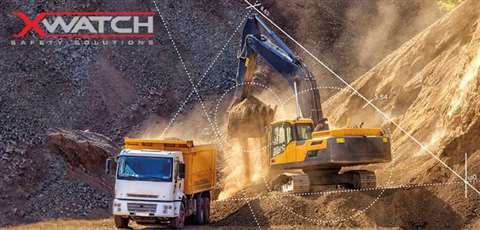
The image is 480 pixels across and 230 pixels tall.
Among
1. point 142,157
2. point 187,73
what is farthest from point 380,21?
point 142,157

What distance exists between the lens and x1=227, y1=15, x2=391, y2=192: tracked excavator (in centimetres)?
2748

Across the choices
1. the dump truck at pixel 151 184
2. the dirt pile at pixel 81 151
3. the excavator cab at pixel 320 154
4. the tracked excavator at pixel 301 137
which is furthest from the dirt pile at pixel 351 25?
the dump truck at pixel 151 184

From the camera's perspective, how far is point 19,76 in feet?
183

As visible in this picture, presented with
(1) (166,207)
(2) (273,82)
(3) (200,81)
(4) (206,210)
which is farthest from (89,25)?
(1) (166,207)

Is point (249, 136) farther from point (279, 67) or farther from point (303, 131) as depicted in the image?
point (303, 131)

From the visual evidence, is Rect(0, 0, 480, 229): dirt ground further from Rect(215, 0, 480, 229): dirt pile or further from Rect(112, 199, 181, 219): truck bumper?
Rect(112, 199, 181, 219): truck bumper

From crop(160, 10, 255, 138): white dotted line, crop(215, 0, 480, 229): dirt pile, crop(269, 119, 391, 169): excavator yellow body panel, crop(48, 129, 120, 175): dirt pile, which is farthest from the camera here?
crop(160, 10, 255, 138): white dotted line

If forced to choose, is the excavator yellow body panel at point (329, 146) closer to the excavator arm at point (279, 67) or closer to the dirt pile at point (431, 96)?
the excavator arm at point (279, 67)

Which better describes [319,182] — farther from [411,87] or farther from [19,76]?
[19,76]

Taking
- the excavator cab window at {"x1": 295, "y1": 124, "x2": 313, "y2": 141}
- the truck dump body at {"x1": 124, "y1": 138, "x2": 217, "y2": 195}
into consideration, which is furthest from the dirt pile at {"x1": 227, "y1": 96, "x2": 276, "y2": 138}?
the excavator cab window at {"x1": 295, "y1": 124, "x2": 313, "y2": 141}

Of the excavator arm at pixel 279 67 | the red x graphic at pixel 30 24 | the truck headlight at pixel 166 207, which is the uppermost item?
the red x graphic at pixel 30 24

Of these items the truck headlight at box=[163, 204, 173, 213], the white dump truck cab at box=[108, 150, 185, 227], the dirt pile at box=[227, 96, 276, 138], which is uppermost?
the dirt pile at box=[227, 96, 276, 138]

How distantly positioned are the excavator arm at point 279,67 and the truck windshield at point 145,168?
646 cm

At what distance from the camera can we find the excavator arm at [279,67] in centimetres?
3128
